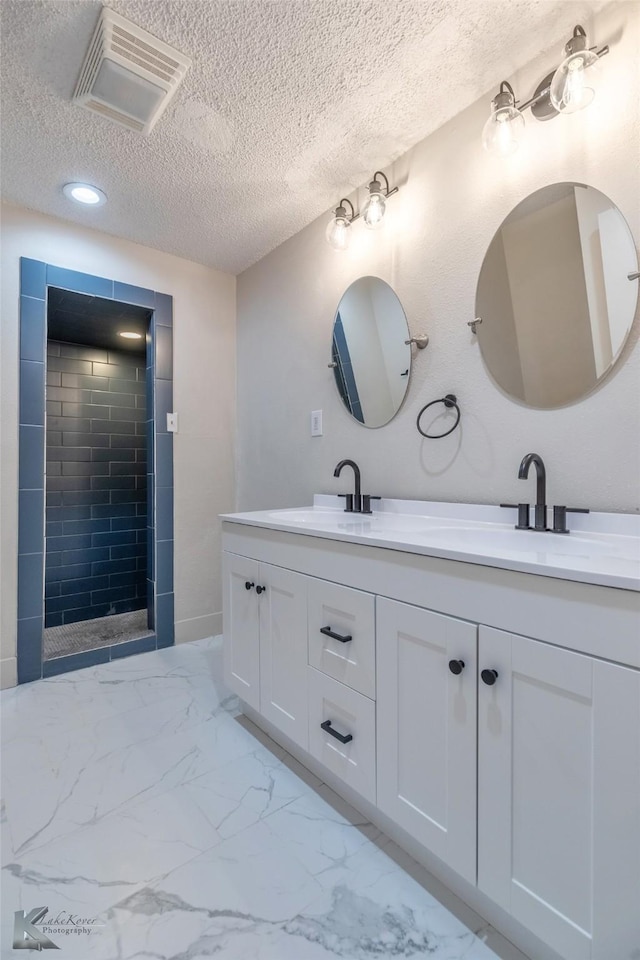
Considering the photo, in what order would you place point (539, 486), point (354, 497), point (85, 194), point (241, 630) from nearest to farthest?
1. point (539, 486)
2. point (241, 630)
3. point (354, 497)
4. point (85, 194)

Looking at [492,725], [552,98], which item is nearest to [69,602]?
[492,725]

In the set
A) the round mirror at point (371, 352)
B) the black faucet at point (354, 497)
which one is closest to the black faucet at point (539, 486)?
the round mirror at point (371, 352)

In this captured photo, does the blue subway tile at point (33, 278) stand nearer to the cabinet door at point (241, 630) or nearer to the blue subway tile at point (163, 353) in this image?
the blue subway tile at point (163, 353)

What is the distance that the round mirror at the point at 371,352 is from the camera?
166 cm

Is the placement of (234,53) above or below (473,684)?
above

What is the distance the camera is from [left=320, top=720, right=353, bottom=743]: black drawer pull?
1.14 m

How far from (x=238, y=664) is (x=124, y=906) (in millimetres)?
730

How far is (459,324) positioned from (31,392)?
1.91 metres

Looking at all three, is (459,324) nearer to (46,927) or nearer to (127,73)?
(127,73)

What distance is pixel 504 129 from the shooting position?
1231mm

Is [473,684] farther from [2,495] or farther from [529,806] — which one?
[2,495]

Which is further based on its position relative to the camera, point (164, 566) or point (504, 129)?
point (164, 566)

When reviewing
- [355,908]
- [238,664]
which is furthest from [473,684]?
[238,664]

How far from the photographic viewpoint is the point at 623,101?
108 centimetres
